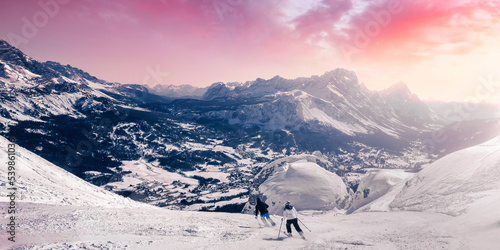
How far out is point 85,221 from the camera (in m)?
14.6

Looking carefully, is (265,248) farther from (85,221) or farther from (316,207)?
(316,207)

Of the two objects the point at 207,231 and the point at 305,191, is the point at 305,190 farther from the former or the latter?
the point at 207,231

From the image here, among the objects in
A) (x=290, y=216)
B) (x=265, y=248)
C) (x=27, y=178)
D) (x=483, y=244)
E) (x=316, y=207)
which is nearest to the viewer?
(x=483, y=244)

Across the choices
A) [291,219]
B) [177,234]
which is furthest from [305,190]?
[177,234]

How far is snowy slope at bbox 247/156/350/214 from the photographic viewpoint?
6788 cm

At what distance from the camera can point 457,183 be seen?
24453 mm

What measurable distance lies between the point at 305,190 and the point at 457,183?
4988 cm

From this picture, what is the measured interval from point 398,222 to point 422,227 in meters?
2.54

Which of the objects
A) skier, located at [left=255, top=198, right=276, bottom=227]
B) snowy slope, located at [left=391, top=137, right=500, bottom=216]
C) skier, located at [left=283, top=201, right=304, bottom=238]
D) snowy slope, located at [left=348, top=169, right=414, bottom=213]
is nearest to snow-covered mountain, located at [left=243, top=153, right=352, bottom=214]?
snowy slope, located at [left=348, top=169, right=414, bottom=213]

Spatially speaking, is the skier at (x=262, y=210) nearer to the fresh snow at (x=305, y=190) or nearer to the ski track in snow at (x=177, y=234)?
the ski track in snow at (x=177, y=234)

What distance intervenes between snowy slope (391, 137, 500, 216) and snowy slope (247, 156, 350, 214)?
36.3 m

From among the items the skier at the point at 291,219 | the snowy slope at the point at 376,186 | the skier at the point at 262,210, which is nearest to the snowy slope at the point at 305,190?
the snowy slope at the point at 376,186

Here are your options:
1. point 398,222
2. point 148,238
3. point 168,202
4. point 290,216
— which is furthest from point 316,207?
point 168,202

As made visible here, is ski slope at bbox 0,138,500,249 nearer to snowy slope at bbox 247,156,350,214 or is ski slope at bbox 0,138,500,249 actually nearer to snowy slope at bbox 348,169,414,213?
snowy slope at bbox 348,169,414,213
